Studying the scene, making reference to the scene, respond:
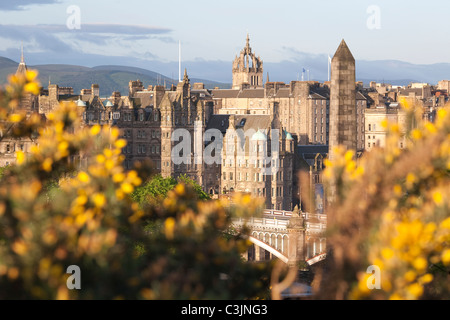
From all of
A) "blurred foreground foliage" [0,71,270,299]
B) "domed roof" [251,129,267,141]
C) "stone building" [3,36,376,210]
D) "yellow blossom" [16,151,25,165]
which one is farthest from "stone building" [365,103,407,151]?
"yellow blossom" [16,151,25,165]

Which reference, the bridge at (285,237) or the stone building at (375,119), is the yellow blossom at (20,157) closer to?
the bridge at (285,237)

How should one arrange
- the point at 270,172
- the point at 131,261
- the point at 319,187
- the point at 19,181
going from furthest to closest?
1. the point at 319,187
2. the point at 270,172
3. the point at 19,181
4. the point at 131,261

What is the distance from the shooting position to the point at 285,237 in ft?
324

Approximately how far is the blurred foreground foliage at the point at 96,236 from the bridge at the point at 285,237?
54.9 meters

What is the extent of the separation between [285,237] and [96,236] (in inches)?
3247

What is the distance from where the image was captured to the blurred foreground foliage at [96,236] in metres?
16.9

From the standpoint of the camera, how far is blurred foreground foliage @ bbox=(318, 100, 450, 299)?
1680cm

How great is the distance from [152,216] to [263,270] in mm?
2698

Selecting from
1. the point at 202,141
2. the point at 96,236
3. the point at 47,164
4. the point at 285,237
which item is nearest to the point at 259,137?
the point at 202,141

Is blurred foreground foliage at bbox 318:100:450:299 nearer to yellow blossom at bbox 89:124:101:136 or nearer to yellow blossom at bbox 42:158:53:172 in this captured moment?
yellow blossom at bbox 89:124:101:136

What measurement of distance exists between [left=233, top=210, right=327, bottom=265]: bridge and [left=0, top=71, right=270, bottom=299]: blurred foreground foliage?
180ft
